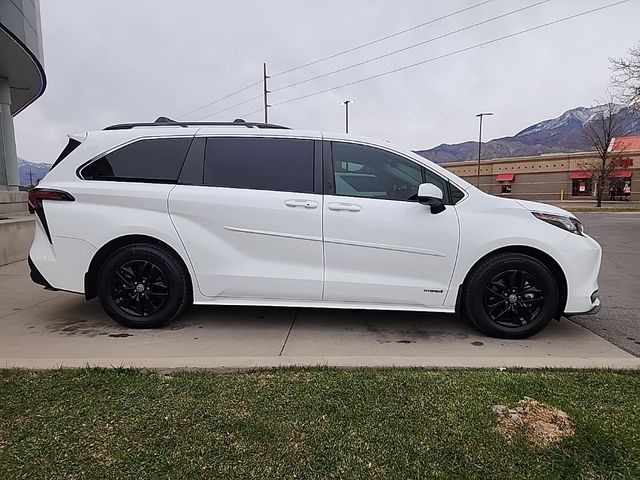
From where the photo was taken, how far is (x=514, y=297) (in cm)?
410

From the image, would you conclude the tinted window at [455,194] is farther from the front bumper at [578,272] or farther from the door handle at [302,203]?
the door handle at [302,203]

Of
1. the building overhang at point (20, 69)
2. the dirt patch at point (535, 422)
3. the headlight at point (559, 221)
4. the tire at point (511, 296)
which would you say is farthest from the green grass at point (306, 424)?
the building overhang at point (20, 69)

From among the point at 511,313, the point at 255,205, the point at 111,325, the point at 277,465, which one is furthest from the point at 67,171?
the point at 511,313

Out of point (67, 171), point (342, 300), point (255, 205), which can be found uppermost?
point (67, 171)

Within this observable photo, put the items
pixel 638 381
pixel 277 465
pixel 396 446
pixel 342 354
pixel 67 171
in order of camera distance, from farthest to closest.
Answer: pixel 67 171, pixel 342 354, pixel 638 381, pixel 396 446, pixel 277 465

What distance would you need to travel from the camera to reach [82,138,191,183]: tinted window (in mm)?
4359

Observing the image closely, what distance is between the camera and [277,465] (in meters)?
2.22

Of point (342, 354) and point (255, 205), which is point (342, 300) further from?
point (255, 205)

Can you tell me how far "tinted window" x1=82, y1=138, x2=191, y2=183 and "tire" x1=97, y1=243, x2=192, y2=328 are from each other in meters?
0.69

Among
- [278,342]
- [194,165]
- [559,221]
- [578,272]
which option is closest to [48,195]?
[194,165]

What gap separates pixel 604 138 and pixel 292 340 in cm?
4345

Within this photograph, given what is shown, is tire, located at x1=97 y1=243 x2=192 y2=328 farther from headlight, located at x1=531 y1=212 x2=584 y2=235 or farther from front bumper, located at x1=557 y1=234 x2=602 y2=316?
front bumper, located at x1=557 y1=234 x2=602 y2=316

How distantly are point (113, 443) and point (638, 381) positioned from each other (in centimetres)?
332

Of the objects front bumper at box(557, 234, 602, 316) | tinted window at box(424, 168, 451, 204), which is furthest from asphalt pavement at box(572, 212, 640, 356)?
tinted window at box(424, 168, 451, 204)
